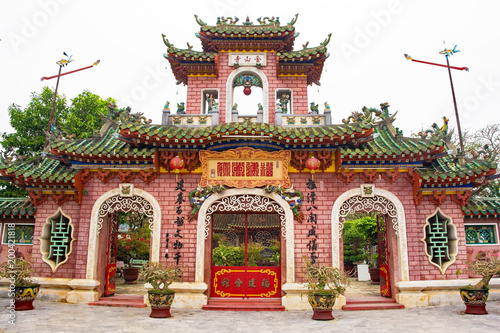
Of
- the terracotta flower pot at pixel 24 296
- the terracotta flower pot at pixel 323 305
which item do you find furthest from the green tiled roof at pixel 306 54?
the terracotta flower pot at pixel 24 296

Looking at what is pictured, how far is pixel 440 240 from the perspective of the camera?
10.2 metres

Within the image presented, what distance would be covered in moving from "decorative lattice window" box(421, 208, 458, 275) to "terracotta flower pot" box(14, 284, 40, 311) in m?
10.2

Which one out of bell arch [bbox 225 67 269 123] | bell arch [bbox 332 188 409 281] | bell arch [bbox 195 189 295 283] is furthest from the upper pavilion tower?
bell arch [bbox 332 188 409 281]

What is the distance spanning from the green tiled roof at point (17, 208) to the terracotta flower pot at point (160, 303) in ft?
17.9

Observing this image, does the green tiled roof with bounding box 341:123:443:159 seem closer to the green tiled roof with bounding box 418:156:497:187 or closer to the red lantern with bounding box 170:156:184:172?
the green tiled roof with bounding box 418:156:497:187

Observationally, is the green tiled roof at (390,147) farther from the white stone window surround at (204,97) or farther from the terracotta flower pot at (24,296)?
the terracotta flower pot at (24,296)

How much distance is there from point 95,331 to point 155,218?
3644 mm

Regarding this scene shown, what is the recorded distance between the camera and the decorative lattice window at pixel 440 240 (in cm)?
979

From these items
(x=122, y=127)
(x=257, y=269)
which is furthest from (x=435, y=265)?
(x=122, y=127)

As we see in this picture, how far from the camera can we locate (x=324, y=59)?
11500mm

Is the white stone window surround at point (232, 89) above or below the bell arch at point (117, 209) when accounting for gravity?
above

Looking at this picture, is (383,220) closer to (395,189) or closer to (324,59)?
(395,189)

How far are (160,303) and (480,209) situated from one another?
9362 millimetres

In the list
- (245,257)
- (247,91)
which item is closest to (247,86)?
(247,91)
